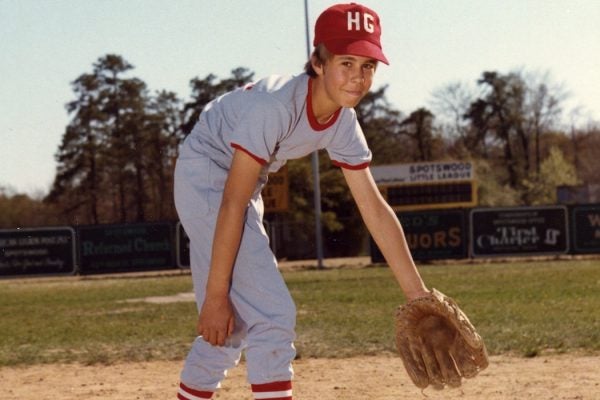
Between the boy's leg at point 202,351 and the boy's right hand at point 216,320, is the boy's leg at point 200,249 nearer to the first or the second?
the boy's leg at point 202,351

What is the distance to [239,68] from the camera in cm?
6119

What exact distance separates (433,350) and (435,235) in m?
26.5

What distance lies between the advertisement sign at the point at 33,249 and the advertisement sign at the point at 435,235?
1000 centimetres

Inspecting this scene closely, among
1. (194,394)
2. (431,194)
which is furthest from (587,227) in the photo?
(194,394)

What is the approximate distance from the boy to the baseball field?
9.06 ft

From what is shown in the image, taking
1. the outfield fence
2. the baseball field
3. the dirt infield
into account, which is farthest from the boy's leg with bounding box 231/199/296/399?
the outfield fence

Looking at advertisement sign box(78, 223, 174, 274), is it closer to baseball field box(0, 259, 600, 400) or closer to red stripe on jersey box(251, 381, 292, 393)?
baseball field box(0, 259, 600, 400)

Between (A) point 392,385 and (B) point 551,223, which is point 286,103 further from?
(B) point 551,223

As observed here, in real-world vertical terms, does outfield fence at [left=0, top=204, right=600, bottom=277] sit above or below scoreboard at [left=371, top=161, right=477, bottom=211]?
below

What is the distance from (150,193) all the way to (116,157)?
3327 mm

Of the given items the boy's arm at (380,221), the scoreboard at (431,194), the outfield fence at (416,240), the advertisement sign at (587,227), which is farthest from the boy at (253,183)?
the scoreboard at (431,194)

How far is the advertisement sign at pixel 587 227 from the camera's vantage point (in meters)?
30.3

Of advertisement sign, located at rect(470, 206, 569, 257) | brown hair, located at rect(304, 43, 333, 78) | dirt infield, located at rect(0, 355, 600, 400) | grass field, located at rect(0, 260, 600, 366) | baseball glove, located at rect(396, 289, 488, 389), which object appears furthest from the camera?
advertisement sign, located at rect(470, 206, 569, 257)

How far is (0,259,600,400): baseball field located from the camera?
275 inches
